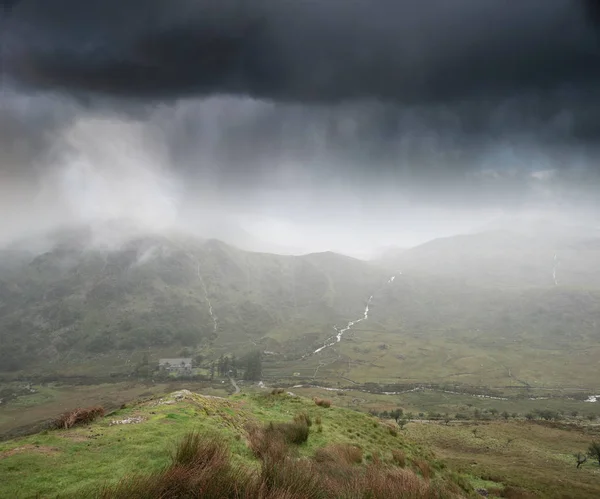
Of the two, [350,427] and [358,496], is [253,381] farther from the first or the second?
[358,496]

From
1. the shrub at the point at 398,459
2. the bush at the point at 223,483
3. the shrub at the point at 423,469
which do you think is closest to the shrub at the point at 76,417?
the bush at the point at 223,483

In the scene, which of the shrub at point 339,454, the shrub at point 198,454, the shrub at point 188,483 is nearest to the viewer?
the shrub at point 188,483

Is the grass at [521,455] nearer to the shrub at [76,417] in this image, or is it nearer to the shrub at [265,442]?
the shrub at [265,442]

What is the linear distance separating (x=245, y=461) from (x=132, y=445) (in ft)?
11.5

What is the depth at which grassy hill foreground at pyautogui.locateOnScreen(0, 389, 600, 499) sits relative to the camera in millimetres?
5605

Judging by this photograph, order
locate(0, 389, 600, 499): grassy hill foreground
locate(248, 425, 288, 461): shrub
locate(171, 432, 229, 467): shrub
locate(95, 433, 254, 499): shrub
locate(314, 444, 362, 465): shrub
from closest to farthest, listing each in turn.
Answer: locate(95, 433, 254, 499): shrub → locate(0, 389, 600, 499): grassy hill foreground → locate(171, 432, 229, 467): shrub → locate(248, 425, 288, 461): shrub → locate(314, 444, 362, 465): shrub

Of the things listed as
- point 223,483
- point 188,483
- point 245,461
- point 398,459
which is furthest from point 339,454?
point 188,483

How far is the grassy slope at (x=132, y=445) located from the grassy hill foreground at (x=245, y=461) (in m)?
0.03

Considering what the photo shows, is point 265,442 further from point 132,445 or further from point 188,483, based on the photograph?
point 188,483

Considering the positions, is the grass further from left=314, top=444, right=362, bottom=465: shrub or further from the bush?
the bush

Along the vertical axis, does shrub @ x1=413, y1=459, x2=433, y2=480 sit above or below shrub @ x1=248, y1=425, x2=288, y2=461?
below

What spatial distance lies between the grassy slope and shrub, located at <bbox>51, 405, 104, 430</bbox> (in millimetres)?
557

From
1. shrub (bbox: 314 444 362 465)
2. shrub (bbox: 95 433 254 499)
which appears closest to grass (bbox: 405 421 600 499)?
shrub (bbox: 314 444 362 465)

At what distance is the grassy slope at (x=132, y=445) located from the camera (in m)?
7.89
